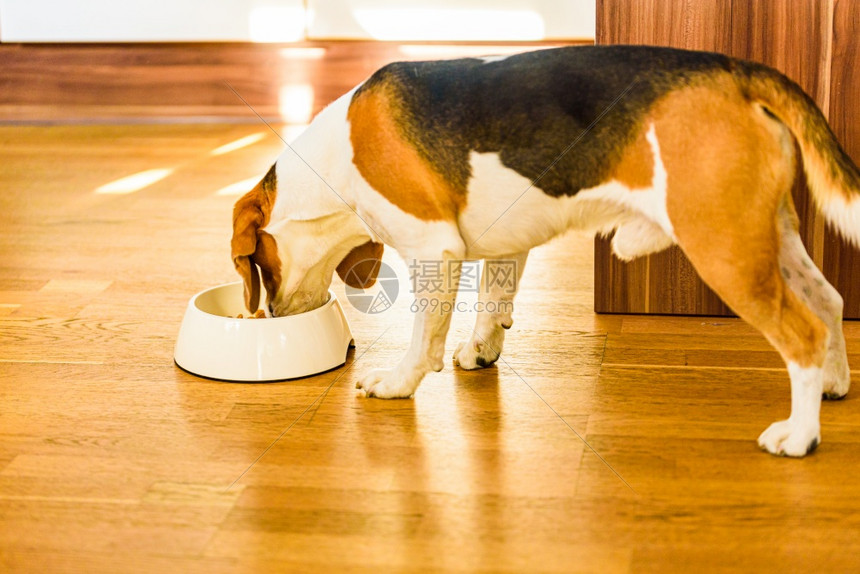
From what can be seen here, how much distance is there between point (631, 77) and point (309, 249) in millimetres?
853

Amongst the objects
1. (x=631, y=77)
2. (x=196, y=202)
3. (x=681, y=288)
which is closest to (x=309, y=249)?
(x=631, y=77)

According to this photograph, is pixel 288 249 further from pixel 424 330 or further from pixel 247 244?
pixel 424 330

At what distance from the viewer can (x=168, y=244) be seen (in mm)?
3770

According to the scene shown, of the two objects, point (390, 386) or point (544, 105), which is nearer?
point (544, 105)

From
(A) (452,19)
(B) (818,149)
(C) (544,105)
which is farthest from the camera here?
(A) (452,19)

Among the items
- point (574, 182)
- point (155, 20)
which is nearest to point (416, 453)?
point (574, 182)

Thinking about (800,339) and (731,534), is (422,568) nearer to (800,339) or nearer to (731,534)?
(731,534)

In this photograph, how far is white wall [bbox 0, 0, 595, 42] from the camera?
548cm

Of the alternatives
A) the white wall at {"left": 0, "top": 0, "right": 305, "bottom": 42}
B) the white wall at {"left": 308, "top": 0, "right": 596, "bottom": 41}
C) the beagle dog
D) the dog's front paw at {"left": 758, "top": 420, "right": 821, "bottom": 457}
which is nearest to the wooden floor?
the dog's front paw at {"left": 758, "top": 420, "right": 821, "bottom": 457}

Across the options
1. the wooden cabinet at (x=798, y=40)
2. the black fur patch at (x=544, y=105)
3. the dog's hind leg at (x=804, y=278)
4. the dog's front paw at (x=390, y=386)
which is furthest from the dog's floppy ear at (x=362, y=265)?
the dog's hind leg at (x=804, y=278)

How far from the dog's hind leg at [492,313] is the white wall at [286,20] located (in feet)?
10.00

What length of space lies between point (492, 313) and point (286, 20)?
11.3ft

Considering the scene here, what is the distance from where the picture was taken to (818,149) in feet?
6.70

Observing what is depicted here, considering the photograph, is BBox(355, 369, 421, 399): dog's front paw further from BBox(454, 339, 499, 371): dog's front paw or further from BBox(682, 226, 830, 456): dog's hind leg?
BBox(682, 226, 830, 456): dog's hind leg
